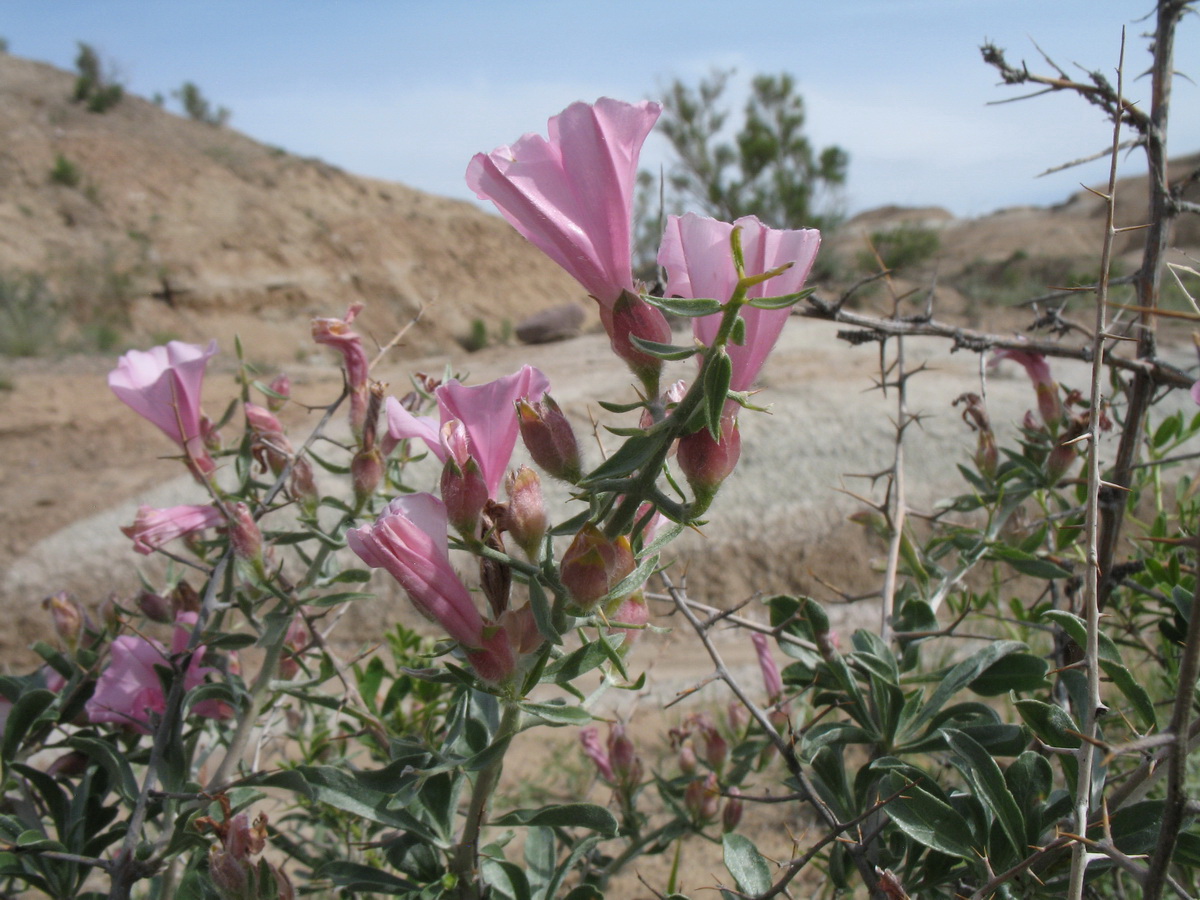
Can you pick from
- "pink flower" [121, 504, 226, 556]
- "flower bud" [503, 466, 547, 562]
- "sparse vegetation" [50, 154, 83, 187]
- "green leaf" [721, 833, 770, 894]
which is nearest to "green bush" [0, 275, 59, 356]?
"sparse vegetation" [50, 154, 83, 187]

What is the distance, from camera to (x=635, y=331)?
773mm

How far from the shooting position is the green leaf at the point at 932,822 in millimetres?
920

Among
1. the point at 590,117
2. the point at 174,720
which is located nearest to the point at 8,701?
the point at 174,720

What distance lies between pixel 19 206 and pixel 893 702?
54.1 feet

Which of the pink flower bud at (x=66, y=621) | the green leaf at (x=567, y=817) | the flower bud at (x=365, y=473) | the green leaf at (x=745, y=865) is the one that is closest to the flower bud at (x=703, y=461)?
the green leaf at (x=567, y=817)

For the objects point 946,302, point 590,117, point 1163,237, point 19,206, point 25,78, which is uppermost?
point 25,78

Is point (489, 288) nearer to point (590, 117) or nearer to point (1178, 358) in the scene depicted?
point (1178, 358)

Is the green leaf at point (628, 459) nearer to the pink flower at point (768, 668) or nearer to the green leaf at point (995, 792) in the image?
the green leaf at point (995, 792)

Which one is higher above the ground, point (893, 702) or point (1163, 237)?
point (1163, 237)

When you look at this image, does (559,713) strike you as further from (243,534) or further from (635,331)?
(243,534)

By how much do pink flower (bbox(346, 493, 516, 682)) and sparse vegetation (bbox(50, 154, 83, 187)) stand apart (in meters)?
16.7

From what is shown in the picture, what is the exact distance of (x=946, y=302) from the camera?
16156 millimetres

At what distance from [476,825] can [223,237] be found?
14979mm

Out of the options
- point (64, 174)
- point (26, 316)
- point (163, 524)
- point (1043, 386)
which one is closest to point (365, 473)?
point (163, 524)
